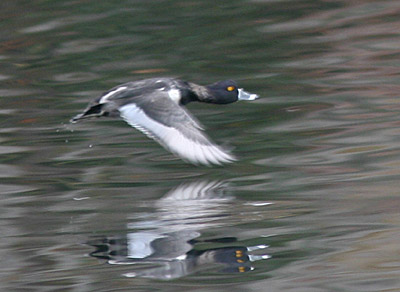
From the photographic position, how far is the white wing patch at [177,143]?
6.20 meters

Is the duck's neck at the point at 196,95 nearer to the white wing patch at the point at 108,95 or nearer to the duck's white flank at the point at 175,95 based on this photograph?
the duck's white flank at the point at 175,95

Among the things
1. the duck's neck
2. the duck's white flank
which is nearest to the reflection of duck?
the duck's white flank

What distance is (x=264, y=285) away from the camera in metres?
4.75

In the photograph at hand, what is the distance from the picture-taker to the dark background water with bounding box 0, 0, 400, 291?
16.6 feet

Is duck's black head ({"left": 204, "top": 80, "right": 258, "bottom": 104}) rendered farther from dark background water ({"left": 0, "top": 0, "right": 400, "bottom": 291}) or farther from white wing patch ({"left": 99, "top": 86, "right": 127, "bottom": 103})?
white wing patch ({"left": 99, "top": 86, "right": 127, "bottom": 103})

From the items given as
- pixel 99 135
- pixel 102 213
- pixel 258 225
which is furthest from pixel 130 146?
pixel 258 225

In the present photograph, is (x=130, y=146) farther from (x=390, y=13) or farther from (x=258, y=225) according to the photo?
(x=390, y=13)

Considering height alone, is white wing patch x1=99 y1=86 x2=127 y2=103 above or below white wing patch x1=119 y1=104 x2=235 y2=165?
above

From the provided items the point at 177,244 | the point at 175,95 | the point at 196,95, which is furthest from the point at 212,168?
the point at 177,244

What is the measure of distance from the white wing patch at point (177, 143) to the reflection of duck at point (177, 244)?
0.81ft

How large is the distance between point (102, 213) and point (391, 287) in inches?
79.5

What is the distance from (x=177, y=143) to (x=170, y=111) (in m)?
0.41

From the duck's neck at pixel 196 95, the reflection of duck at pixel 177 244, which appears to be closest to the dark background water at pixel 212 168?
the reflection of duck at pixel 177 244

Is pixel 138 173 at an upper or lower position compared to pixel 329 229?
upper
